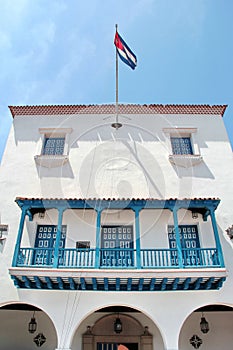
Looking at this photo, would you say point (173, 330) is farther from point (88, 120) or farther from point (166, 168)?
point (88, 120)

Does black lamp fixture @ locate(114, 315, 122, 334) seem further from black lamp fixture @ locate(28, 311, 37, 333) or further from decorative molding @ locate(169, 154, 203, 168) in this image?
decorative molding @ locate(169, 154, 203, 168)

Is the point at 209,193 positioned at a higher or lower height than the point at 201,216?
higher

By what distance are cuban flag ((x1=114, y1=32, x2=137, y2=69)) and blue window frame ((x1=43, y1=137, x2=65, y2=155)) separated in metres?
4.03

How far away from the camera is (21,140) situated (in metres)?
11.3

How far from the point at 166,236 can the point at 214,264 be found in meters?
1.69

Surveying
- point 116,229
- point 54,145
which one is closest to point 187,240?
point 116,229

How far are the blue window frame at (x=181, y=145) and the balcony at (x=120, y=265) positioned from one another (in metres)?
3.18

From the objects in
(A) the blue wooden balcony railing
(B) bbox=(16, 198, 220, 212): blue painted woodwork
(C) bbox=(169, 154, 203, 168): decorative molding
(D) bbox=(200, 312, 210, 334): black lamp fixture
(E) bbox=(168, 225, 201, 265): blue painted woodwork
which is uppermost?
(C) bbox=(169, 154, 203, 168): decorative molding

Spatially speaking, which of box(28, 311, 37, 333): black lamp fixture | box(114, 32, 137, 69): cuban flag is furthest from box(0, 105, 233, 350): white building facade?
box(114, 32, 137, 69): cuban flag

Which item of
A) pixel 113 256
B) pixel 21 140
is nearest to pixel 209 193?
pixel 113 256

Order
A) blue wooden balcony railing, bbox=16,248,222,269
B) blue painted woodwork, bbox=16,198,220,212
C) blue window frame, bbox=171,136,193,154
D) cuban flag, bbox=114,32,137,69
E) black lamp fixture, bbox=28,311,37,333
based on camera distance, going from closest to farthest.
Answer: blue wooden balcony railing, bbox=16,248,222,269 < blue painted woodwork, bbox=16,198,220,212 < black lamp fixture, bbox=28,311,37,333 < cuban flag, bbox=114,32,137,69 < blue window frame, bbox=171,136,193,154

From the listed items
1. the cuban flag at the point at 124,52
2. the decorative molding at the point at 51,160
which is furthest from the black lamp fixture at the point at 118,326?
the cuban flag at the point at 124,52

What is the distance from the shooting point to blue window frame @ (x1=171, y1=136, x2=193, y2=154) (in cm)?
1116

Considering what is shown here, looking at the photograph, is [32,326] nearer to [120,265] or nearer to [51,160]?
[120,265]
